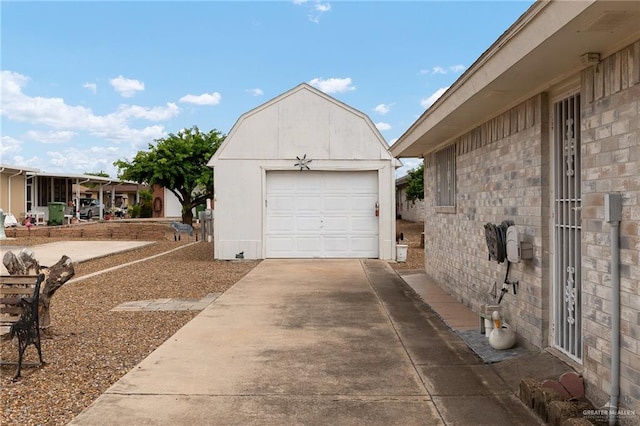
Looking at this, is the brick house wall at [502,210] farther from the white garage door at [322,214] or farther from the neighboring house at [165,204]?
the neighboring house at [165,204]

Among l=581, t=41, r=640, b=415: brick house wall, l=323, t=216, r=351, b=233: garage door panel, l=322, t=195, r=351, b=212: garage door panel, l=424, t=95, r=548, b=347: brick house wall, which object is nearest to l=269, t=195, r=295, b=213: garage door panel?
l=322, t=195, r=351, b=212: garage door panel

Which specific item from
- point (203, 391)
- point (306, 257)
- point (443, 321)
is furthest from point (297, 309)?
point (306, 257)

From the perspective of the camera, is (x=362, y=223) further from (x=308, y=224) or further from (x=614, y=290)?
(x=614, y=290)

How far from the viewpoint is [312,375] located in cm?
488

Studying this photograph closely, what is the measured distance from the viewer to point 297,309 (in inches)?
311

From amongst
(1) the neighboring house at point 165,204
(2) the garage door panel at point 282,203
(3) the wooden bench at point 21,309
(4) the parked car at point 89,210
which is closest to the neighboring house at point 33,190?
(4) the parked car at point 89,210

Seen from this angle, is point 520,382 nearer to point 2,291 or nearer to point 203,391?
point 203,391

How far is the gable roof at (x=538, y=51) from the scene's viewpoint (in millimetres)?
3275

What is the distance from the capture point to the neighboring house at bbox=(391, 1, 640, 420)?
3541 millimetres

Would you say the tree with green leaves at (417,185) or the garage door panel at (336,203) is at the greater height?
the tree with green leaves at (417,185)

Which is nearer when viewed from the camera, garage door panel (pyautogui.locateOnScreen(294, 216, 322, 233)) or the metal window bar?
the metal window bar

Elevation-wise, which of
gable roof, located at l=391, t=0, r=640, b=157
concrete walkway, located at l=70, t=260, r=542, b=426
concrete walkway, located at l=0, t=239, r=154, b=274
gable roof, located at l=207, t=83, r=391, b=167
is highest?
gable roof, located at l=207, t=83, r=391, b=167

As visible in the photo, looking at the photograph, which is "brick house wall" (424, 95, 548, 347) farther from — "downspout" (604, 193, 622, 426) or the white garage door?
the white garage door

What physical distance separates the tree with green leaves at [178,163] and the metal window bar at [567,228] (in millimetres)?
21431
